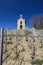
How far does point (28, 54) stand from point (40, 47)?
734mm

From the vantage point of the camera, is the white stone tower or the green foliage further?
the white stone tower

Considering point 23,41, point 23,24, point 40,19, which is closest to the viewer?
point 23,41

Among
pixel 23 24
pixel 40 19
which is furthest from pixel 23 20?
pixel 40 19

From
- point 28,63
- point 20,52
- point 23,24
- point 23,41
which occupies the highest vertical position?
point 23,24

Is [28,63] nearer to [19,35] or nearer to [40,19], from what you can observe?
[19,35]

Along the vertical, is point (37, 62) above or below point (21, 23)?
below

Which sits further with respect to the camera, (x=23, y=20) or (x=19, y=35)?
(x=23, y=20)

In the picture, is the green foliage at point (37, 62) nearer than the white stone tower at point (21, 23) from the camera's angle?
Yes

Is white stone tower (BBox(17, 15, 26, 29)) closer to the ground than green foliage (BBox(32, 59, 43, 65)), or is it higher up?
higher up

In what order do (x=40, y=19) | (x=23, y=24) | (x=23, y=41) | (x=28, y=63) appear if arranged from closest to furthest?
(x=28, y=63), (x=23, y=41), (x=40, y=19), (x=23, y=24)

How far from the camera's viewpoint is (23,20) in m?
26.0

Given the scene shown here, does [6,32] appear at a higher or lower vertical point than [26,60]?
higher

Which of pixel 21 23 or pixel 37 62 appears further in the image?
pixel 21 23

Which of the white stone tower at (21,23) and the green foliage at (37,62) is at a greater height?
the white stone tower at (21,23)
